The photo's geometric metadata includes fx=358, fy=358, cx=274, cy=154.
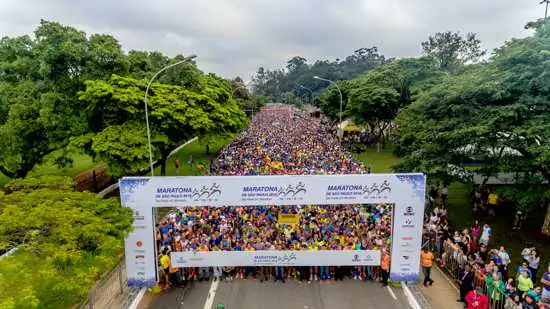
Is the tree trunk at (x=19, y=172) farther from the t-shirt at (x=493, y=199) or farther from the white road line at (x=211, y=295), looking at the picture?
the t-shirt at (x=493, y=199)

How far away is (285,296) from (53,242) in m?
6.65

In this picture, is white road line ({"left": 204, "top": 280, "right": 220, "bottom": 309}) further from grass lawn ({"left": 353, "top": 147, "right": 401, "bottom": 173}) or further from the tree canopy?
grass lawn ({"left": 353, "top": 147, "right": 401, "bottom": 173})

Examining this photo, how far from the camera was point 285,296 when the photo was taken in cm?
1123

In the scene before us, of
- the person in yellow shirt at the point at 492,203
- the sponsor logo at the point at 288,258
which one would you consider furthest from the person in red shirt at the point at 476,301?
the person in yellow shirt at the point at 492,203

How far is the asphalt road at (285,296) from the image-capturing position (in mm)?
10742

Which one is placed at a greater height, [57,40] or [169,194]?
[57,40]

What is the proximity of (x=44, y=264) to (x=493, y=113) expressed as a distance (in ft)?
50.6

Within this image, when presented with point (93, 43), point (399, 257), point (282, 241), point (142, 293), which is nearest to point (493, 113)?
point (399, 257)

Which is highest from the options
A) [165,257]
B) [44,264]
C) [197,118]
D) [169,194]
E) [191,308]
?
[197,118]

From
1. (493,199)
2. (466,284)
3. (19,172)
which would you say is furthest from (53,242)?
(493,199)

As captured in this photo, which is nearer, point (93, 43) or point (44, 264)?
point (44, 264)

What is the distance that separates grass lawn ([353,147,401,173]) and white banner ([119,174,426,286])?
17469mm

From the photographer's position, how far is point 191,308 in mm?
10688

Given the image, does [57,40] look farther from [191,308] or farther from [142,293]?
[191,308]
